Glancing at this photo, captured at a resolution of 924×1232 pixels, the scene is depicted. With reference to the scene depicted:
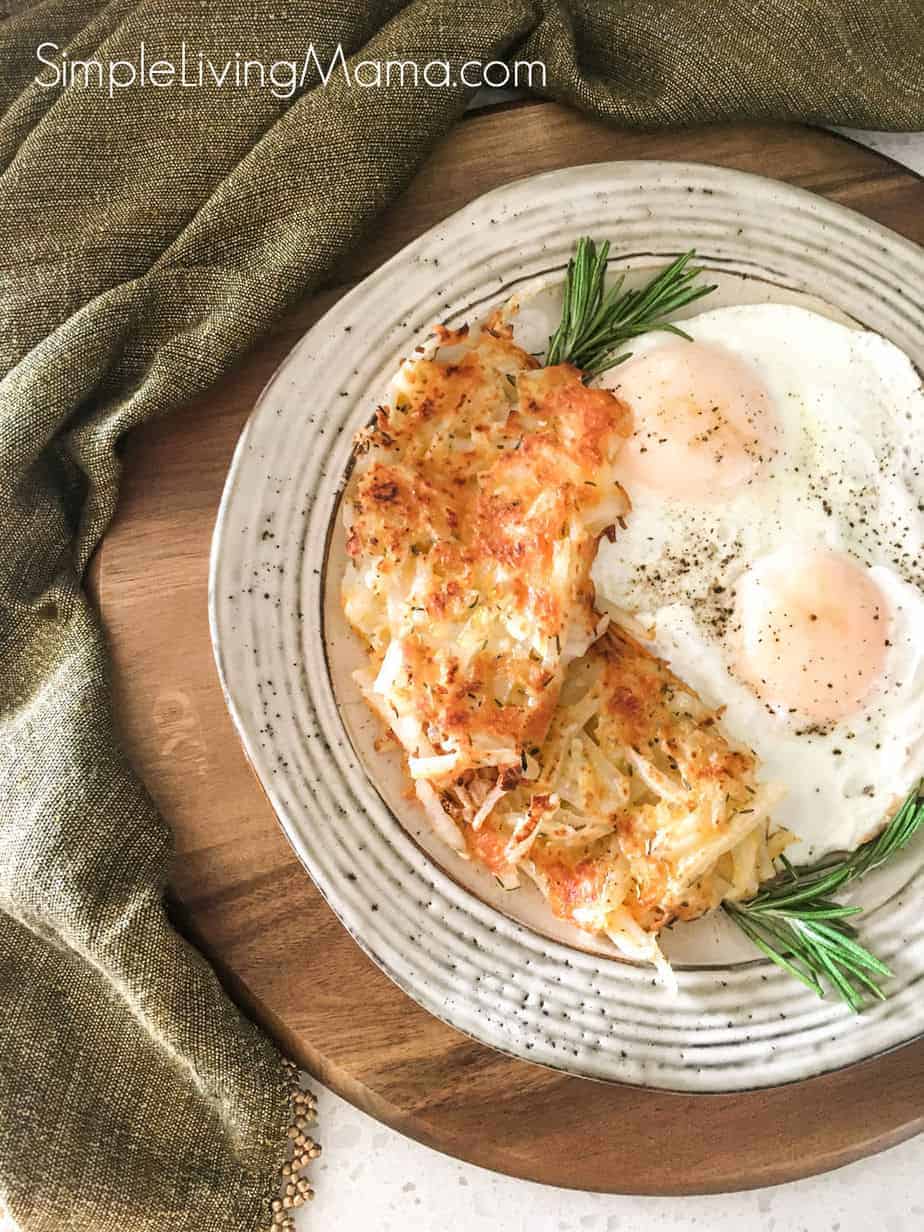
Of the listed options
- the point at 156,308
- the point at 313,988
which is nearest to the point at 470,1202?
the point at 313,988

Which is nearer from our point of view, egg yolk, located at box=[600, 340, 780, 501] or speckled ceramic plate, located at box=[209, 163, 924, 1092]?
speckled ceramic plate, located at box=[209, 163, 924, 1092]

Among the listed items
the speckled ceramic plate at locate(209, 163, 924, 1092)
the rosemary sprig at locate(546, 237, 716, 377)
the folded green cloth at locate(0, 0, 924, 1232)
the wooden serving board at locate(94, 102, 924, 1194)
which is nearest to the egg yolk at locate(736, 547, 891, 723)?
the speckled ceramic plate at locate(209, 163, 924, 1092)

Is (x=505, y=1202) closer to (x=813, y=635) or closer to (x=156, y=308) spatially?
(x=813, y=635)

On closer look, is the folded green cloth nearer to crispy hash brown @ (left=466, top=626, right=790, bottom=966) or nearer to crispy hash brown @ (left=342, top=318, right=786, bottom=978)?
crispy hash brown @ (left=342, top=318, right=786, bottom=978)

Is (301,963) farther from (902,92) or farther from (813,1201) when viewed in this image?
(902,92)

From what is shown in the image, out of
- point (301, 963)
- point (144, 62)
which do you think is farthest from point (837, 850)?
point (144, 62)
